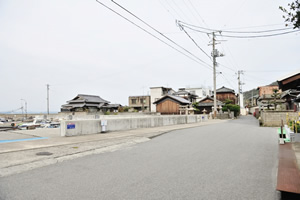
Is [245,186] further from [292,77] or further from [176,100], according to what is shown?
[176,100]

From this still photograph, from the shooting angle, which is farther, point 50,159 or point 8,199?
point 50,159

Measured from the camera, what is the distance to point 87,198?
3867 mm

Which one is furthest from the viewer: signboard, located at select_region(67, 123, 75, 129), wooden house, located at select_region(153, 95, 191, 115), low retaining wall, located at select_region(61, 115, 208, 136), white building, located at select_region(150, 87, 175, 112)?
white building, located at select_region(150, 87, 175, 112)

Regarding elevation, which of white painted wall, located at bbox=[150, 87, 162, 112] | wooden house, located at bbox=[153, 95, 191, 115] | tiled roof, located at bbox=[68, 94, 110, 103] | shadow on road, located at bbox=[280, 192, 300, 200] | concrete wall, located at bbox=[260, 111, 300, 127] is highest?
white painted wall, located at bbox=[150, 87, 162, 112]

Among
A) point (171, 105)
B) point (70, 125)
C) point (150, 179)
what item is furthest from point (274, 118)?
point (171, 105)

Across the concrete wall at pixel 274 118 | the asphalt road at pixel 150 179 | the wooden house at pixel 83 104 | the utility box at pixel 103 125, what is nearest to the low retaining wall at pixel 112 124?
the utility box at pixel 103 125

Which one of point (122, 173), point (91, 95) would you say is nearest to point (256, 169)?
point (122, 173)

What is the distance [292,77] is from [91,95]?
5223cm

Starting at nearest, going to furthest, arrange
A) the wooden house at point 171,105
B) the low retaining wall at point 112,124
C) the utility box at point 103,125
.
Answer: the low retaining wall at point 112,124
the utility box at point 103,125
the wooden house at point 171,105

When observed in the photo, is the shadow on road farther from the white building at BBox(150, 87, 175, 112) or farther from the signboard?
the white building at BBox(150, 87, 175, 112)

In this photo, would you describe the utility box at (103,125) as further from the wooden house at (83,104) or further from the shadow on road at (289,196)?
the wooden house at (83,104)

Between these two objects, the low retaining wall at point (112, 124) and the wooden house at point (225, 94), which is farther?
the wooden house at point (225, 94)

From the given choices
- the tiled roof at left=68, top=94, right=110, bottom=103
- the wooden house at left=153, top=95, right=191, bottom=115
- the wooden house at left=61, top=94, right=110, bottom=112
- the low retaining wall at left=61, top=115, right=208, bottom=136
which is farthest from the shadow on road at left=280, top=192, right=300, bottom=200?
the tiled roof at left=68, top=94, right=110, bottom=103

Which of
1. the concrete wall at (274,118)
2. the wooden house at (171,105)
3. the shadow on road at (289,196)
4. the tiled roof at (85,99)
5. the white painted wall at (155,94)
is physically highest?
the white painted wall at (155,94)
